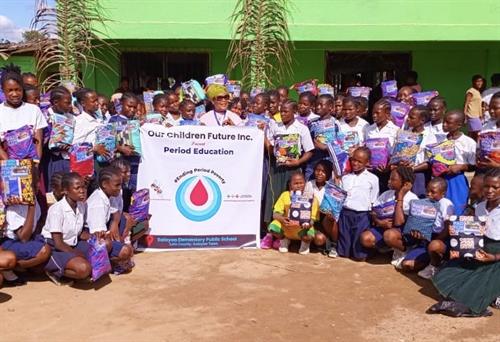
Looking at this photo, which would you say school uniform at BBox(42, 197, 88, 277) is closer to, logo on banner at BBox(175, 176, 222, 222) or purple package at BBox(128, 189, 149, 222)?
purple package at BBox(128, 189, 149, 222)

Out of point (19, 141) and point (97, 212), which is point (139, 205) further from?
point (19, 141)

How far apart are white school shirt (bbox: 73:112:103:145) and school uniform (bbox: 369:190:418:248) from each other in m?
2.85

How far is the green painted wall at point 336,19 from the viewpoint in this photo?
938 centimetres

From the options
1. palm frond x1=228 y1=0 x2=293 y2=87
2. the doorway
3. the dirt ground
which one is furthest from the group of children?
the doorway

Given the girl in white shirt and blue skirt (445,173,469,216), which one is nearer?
the girl in white shirt

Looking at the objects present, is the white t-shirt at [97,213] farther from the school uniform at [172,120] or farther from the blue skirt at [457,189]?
the blue skirt at [457,189]

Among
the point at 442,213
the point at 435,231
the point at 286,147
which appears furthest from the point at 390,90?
the point at 435,231

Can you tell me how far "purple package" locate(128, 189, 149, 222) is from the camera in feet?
16.8

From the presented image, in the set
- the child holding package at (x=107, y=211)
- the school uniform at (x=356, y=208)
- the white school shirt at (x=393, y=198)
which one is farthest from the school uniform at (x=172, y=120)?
the white school shirt at (x=393, y=198)

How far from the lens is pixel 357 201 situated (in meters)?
5.12

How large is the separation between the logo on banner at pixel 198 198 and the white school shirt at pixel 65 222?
1.17 metres

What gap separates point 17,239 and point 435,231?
139 inches

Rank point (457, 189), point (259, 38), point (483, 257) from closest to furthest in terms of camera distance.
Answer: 1. point (483, 257)
2. point (457, 189)
3. point (259, 38)

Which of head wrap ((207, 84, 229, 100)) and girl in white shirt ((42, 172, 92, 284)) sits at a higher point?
head wrap ((207, 84, 229, 100))
